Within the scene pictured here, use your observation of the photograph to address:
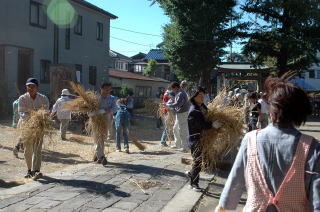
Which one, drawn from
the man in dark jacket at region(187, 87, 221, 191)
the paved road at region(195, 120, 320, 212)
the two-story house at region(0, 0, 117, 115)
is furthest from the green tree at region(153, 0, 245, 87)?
the man in dark jacket at region(187, 87, 221, 191)

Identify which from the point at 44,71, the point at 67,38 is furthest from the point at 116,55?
the point at 44,71

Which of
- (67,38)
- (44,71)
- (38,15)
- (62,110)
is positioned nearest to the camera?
(62,110)

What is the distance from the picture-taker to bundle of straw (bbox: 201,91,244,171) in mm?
6734

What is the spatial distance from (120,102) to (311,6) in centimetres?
1798

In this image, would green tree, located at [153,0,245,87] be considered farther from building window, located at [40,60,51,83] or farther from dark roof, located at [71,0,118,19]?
building window, located at [40,60,51,83]

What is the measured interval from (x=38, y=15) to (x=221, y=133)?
18.0 metres

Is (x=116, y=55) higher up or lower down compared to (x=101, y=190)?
higher up

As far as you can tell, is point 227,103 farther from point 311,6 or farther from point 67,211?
point 311,6

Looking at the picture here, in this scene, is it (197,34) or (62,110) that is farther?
(197,34)

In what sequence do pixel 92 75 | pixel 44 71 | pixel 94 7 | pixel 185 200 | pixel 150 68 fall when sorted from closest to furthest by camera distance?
pixel 185 200 < pixel 44 71 < pixel 94 7 < pixel 92 75 < pixel 150 68

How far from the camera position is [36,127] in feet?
22.4

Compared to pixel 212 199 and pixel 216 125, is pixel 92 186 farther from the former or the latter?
pixel 216 125

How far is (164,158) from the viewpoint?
9.34 m

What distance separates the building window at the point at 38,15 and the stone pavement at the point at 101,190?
15763mm
